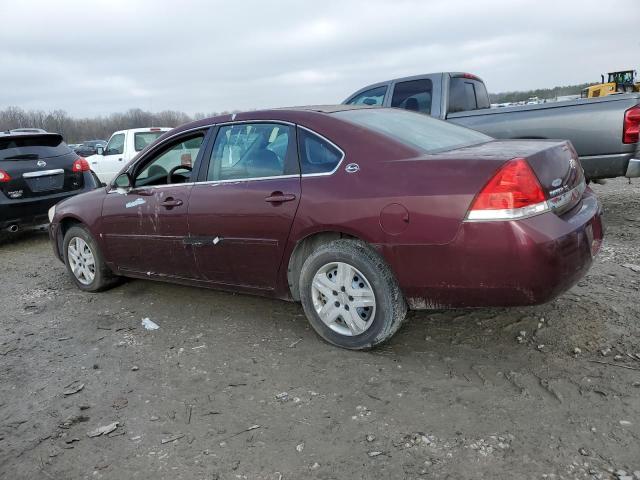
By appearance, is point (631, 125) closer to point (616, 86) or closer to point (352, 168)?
point (352, 168)

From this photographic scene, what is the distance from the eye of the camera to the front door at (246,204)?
3.47 metres

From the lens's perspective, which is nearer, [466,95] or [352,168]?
[352,168]

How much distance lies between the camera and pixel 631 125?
18.7 feet

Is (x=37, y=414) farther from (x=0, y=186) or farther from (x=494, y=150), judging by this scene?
(x=0, y=186)

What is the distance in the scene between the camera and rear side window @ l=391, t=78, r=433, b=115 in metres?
7.26

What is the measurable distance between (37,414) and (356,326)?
1871 millimetres

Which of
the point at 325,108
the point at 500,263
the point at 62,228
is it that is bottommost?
the point at 500,263

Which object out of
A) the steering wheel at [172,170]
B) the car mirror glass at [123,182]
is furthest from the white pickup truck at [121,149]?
the steering wheel at [172,170]

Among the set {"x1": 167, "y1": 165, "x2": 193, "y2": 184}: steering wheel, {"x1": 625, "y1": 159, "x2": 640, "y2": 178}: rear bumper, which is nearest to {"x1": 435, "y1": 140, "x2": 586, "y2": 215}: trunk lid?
{"x1": 167, "y1": 165, "x2": 193, "y2": 184}: steering wheel

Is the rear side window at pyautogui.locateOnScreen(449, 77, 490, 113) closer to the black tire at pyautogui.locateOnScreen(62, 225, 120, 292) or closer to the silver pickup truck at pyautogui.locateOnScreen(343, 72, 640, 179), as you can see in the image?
the silver pickup truck at pyautogui.locateOnScreen(343, 72, 640, 179)

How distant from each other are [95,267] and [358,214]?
9.83ft

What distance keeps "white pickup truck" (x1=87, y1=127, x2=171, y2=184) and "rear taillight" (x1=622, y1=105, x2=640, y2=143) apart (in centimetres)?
935

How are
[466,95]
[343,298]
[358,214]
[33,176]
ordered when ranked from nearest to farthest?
1. [358,214]
2. [343,298]
3. [33,176]
4. [466,95]

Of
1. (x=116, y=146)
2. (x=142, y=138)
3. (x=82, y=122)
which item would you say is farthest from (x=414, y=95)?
(x=82, y=122)
